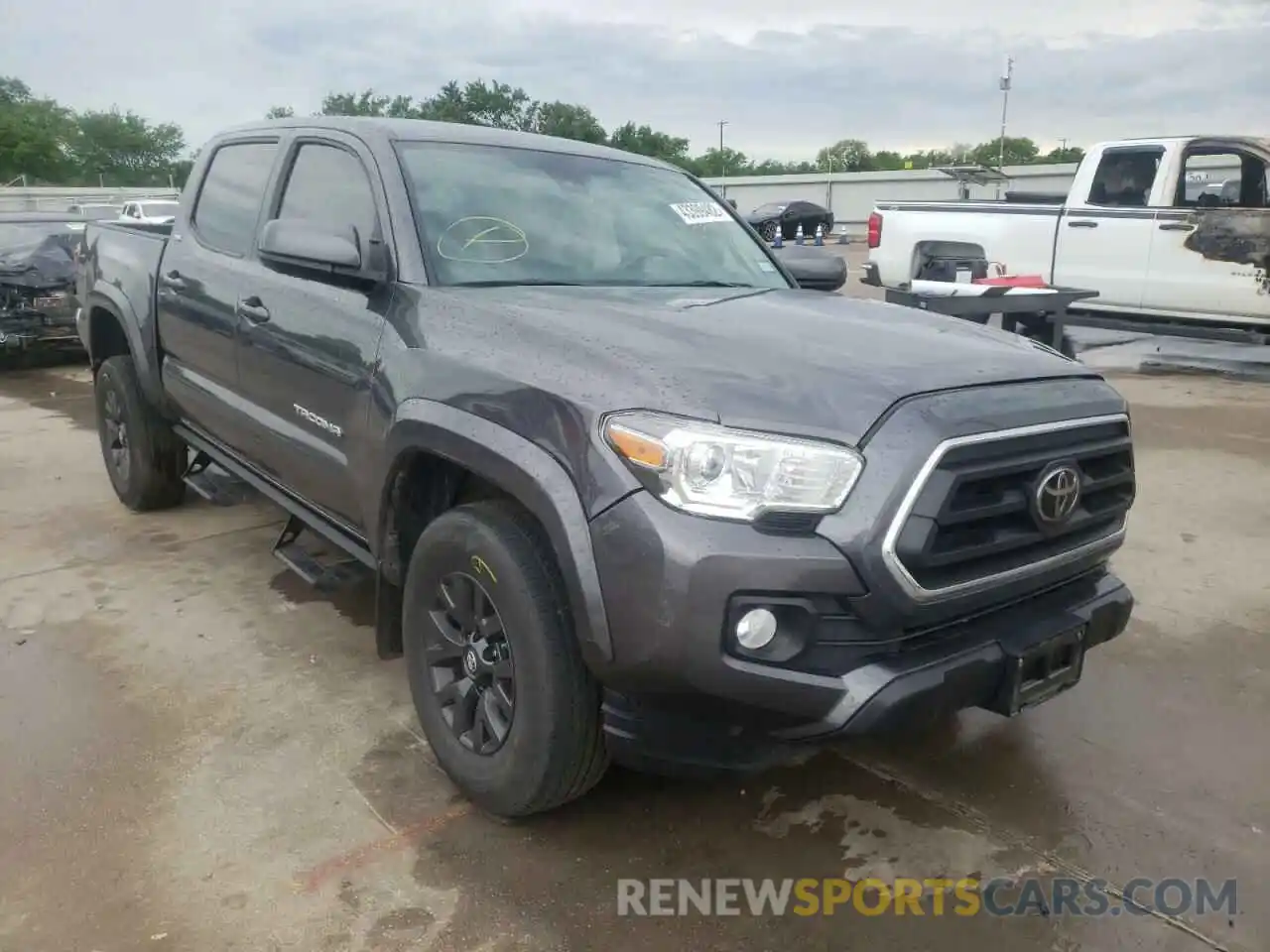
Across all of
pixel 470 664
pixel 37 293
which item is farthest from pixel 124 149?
pixel 470 664

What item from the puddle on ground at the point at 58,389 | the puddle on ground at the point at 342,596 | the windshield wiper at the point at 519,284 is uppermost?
the windshield wiper at the point at 519,284

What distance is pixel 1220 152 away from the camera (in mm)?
9023

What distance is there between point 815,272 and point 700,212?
1.81 ft

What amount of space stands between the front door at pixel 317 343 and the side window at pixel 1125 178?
8.13m

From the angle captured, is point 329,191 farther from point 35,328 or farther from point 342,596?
point 35,328

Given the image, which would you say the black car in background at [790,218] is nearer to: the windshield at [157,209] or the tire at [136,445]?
the windshield at [157,209]

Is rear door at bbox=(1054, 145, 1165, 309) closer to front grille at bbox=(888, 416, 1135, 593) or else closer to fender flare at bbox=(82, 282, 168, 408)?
front grille at bbox=(888, 416, 1135, 593)

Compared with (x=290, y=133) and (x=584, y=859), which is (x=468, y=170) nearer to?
(x=290, y=133)

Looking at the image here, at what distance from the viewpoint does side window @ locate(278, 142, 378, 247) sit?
11.0ft

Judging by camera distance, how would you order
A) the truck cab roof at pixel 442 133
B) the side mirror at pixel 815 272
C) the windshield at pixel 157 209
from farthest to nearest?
the windshield at pixel 157 209
the side mirror at pixel 815 272
the truck cab roof at pixel 442 133

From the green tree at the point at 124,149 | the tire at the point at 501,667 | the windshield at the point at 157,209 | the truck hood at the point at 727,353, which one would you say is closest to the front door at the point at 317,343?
the truck hood at the point at 727,353

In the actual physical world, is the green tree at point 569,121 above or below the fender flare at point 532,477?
above

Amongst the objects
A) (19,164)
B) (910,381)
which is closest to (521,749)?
(910,381)

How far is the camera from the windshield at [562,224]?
318cm
